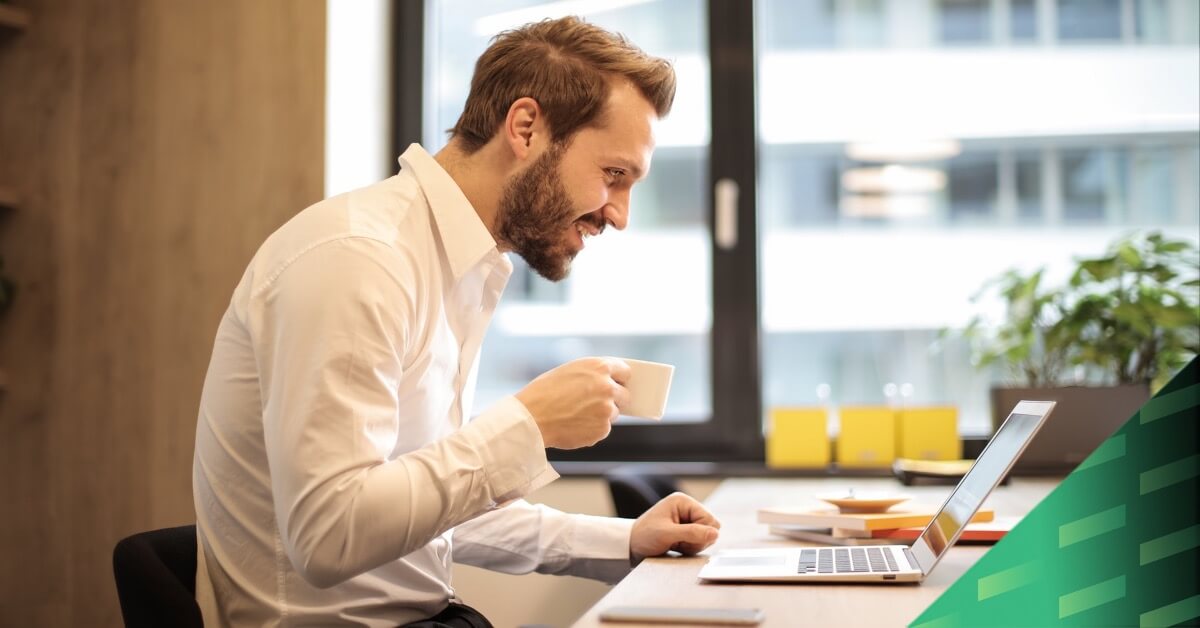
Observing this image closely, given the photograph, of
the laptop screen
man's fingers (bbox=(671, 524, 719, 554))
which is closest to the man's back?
man's fingers (bbox=(671, 524, 719, 554))

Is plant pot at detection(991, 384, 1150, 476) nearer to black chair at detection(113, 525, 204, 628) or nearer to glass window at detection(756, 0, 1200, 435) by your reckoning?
glass window at detection(756, 0, 1200, 435)

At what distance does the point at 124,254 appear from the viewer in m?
3.08

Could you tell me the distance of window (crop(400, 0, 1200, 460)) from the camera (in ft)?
10.3

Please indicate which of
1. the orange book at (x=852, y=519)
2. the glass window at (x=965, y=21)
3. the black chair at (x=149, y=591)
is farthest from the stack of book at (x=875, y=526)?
the glass window at (x=965, y=21)

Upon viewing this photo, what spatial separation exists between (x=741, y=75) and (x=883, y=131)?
17.8 inches

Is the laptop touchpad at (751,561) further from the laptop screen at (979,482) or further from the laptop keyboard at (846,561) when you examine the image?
the laptop screen at (979,482)

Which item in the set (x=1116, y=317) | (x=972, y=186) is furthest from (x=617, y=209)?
(x=972, y=186)

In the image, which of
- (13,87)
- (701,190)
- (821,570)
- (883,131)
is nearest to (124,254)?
(13,87)

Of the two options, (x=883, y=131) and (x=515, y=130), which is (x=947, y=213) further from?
(x=515, y=130)

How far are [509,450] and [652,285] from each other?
220cm

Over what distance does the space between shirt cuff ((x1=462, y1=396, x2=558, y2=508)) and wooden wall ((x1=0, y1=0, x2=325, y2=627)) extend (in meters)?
1.97

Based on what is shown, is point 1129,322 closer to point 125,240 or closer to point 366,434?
point 366,434

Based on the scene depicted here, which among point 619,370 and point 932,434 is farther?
point 932,434

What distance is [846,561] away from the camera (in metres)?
Result: 1.28
